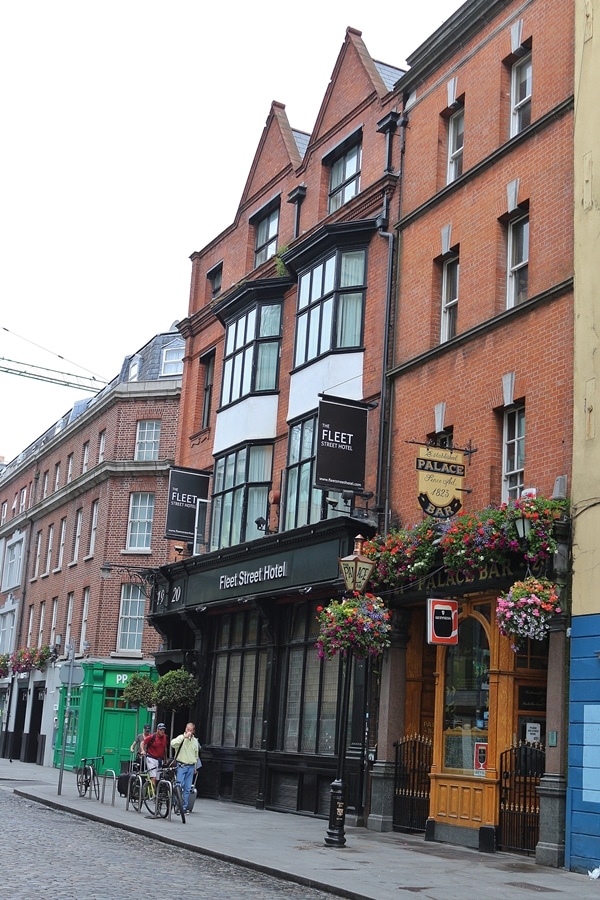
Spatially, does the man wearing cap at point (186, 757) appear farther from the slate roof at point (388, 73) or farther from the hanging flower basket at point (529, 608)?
the slate roof at point (388, 73)

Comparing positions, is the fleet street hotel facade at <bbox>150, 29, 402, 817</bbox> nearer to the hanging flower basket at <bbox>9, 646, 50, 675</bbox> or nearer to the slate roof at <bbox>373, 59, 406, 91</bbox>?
the slate roof at <bbox>373, 59, 406, 91</bbox>

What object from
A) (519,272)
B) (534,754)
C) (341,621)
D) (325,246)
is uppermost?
(325,246)

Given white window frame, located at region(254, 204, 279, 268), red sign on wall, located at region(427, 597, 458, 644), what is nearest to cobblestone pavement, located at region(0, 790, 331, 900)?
red sign on wall, located at region(427, 597, 458, 644)

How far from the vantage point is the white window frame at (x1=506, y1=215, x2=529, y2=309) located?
18.8m

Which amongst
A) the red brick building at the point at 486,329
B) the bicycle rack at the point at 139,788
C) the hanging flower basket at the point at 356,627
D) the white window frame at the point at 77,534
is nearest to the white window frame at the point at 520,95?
the red brick building at the point at 486,329

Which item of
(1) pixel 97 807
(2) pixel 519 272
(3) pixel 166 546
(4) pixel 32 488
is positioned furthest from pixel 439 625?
(4) pixel 32 488

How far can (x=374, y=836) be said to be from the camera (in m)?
18.6

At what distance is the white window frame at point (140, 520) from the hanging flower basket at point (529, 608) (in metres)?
24.5

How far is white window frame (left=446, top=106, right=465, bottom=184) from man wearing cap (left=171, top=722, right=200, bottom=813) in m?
11.5

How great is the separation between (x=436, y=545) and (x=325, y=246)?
8.61 m

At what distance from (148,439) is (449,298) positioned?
20778 mm

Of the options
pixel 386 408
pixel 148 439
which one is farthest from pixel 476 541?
pixel 148 439

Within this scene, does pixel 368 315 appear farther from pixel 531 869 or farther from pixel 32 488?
pixel 32 488

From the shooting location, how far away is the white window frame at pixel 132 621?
38.3 meters
